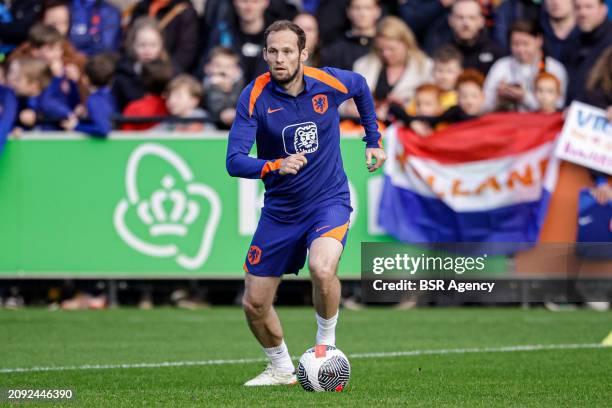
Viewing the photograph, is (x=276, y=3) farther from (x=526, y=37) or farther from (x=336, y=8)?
(x=526, y=37)

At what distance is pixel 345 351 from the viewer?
38.9ft

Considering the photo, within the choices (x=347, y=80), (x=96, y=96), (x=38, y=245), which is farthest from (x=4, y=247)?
(x=347, y=80)

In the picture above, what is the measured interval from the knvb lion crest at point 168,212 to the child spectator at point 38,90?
1.18 metres

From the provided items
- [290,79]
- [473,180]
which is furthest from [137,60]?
[290,79]

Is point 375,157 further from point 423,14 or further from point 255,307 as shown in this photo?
point 423,14

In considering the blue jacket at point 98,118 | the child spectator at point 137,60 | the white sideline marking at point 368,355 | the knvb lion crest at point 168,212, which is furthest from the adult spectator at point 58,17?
the white sideline marking at point 368,355

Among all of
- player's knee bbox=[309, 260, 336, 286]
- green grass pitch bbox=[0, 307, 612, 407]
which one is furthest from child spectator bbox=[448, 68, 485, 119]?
player's knee bbox=[309, 260, 336, 286]

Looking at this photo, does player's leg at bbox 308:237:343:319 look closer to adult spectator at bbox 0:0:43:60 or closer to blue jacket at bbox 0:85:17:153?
blue jacket at bbox 0:85:17:153

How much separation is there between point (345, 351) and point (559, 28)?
6.41 metres

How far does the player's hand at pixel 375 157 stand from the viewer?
9.22 meters

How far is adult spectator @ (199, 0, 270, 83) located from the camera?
16984mm

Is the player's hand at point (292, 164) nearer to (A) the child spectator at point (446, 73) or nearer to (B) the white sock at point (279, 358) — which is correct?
(B) the white sock at point (279, 358)

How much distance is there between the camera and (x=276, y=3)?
58.5 feet

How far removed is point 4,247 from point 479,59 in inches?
238
